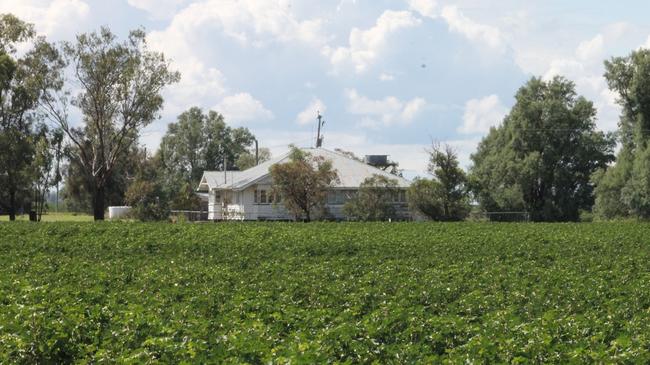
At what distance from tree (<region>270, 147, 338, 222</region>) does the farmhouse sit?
1.72m

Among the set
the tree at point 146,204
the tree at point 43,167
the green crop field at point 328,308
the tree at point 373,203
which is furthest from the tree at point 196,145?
the green crop field at point 328,308

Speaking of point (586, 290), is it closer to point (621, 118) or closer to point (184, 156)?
point (621, 118)

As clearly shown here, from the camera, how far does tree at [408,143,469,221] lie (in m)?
59.9

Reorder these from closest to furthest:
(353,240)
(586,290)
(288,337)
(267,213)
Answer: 1. (288,337)
2. (586,290)
3. (353,240)
4. (267,213)

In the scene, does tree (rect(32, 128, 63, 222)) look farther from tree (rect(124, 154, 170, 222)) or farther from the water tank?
the water tank

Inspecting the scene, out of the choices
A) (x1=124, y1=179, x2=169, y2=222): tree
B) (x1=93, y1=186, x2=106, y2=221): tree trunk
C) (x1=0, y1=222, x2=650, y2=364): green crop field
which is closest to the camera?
(x1=0, y1=222, x2=650, y2=364): green crop field

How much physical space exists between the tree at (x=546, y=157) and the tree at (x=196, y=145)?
49440 millimetres

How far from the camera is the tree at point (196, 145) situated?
117812 millimetres

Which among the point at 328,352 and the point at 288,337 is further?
the point at 288,337

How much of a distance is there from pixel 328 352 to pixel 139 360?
1979 millimetres

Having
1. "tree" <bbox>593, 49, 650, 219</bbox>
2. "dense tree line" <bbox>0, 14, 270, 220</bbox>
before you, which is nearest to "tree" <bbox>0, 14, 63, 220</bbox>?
"dense tree line" <bbox>0, 14, 270, 220</bbox>

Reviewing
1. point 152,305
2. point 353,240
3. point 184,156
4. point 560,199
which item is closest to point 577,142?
point 560,199

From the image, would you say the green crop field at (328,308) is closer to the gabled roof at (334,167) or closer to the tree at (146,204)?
the tree at (146,204)

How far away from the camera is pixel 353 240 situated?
31.7 meters
